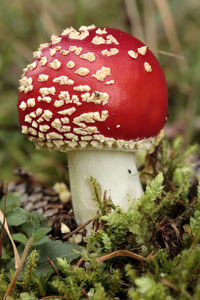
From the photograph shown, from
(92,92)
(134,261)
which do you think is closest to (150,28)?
(92,92)

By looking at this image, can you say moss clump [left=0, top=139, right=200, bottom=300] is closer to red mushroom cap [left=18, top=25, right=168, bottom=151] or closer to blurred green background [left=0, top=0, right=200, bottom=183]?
red mushroom cap [left=18, top=25, right=168, bottom=151]

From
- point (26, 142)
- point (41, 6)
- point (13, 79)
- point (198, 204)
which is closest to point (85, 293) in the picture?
point (198, 204)

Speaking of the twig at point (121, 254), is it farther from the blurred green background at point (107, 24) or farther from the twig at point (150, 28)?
the twig at point (150, 28)

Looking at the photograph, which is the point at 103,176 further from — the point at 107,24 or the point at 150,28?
the point at 107,24

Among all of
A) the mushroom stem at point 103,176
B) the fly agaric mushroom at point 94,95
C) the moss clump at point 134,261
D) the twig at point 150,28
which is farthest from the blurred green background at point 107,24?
the moss clump at point 134,261

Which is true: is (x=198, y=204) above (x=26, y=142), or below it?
below

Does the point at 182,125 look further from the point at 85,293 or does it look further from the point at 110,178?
the point at 85,293
